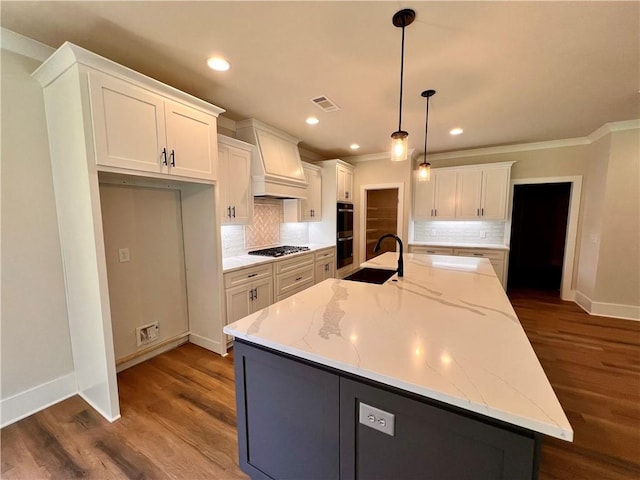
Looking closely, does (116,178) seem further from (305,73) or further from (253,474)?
(253,474)

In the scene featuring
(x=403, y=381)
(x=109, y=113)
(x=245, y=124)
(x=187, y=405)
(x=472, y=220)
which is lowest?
(x=187, y=405)

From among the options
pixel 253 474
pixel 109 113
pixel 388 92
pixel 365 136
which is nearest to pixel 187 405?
pixel 253 474

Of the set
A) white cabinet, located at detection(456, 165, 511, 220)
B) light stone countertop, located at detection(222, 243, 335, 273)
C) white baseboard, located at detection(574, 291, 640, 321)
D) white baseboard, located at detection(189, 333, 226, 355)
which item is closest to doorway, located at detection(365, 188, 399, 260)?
white cabinet, located at detection(456, 165, 511, 220)

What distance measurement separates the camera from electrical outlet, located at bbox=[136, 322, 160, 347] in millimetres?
2557

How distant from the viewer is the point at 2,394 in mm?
1814

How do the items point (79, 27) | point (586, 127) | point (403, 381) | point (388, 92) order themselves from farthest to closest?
point (586, 127) < point (388, 92) < point (79, 27) < point (403, 381)

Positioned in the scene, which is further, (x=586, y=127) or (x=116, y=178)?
(x=586, y=127)

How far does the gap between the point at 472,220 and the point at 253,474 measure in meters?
4.67

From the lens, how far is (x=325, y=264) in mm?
4418

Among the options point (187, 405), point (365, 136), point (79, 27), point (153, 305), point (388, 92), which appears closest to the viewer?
point (79, 27)

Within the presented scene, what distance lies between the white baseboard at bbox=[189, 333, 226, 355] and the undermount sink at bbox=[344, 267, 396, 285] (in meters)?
1.55

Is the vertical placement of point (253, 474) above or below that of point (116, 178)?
below

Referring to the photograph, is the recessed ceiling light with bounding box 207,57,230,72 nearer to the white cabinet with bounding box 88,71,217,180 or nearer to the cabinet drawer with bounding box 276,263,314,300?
the white cabinet with bounding box 88,71,217,180

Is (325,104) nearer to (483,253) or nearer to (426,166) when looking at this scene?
(426,166)
